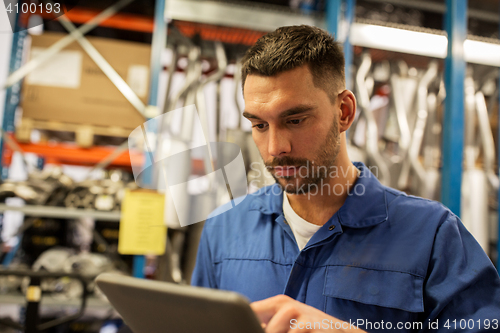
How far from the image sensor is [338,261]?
69 cm

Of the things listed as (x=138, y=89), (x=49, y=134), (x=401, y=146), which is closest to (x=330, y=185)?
(x=401, y=146)

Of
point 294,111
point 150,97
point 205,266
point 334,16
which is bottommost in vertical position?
point 205,266

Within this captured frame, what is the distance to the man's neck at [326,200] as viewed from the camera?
77 cm

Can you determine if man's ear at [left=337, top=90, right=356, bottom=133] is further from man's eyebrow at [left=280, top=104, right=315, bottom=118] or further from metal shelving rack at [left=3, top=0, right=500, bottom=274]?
metal shelving rack at [left=3, top=0, right=500, bottom=274]

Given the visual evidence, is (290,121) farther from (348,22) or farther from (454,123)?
(454,123)

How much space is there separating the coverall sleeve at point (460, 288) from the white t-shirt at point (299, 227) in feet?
0.85

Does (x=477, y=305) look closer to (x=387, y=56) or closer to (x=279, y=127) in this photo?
(x=279, y=127)

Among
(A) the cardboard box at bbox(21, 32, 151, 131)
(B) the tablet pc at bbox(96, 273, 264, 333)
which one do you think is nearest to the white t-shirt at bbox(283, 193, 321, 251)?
(B) the tablet pc at bbox(96, 273, 264, 333)

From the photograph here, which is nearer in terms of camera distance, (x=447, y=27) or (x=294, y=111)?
(x=294, y=111)

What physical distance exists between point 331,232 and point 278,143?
252 mm

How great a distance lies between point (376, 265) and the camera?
2.21 ft

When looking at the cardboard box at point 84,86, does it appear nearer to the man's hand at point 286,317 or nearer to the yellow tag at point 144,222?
the yellow tag at point 144,222

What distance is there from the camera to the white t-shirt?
76cm

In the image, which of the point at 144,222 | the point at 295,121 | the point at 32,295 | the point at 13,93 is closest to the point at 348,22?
the point at 295,121
